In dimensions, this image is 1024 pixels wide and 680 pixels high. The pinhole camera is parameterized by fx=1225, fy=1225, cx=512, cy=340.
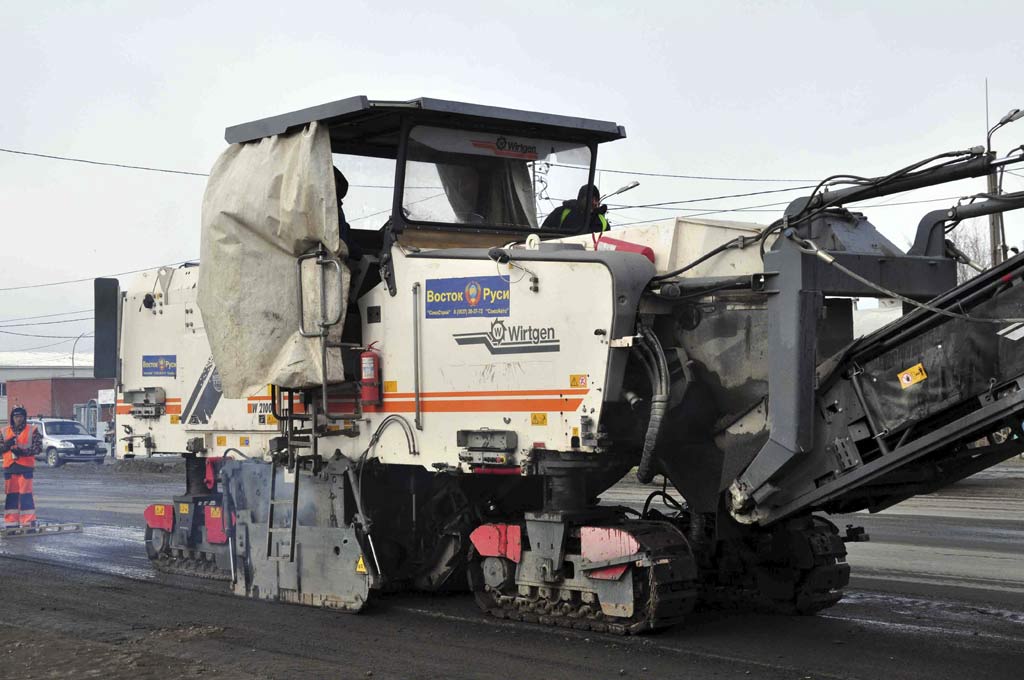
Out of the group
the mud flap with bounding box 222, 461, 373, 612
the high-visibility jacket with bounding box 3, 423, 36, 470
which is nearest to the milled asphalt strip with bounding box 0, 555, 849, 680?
the mud flap with bounding box 222, 461, 373, 612

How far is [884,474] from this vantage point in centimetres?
720

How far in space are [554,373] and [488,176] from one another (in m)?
2.71

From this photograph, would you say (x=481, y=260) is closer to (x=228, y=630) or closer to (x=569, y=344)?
(x=569, y=344)

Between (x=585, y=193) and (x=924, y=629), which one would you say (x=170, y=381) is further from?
(x=924, y=629)

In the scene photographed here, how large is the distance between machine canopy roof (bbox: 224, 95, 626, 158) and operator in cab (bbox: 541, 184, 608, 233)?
47 centimetres

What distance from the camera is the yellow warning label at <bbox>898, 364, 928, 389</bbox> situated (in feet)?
22.7

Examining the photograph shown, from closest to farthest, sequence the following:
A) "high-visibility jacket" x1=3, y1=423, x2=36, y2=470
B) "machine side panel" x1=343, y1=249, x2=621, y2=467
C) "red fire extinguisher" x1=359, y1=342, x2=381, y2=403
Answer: "machine side panel" x1=343, y1=249, x2=621, y2=467 → "red fire extinguisher" x1=359, y1=342, x2=381, y2=403 → "high-visibility jacket" x1=3, y1=423, x2=36, y2=470

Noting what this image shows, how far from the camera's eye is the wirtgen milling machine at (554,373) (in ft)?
24.1

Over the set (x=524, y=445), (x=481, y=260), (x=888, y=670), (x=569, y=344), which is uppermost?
(x=481, y=260)

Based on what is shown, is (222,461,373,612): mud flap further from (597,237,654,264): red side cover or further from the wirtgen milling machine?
(597,237,654,264): red side cover

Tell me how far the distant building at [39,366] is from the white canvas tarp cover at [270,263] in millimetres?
83356

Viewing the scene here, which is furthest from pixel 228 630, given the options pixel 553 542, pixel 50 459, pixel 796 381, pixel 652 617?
pixel 50 459

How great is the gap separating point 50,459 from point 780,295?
1336 inches

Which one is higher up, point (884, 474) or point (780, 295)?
point (780, 295)
